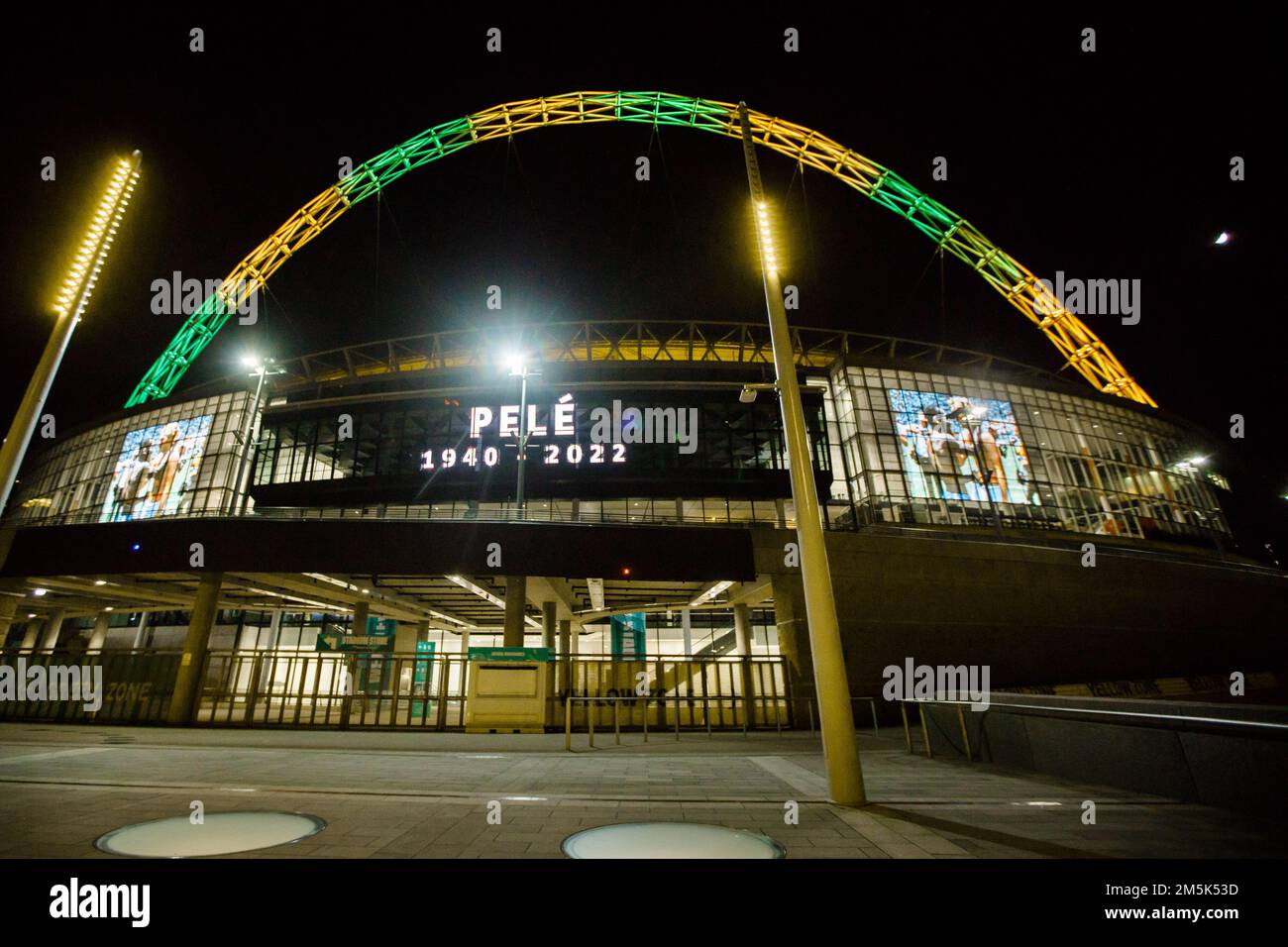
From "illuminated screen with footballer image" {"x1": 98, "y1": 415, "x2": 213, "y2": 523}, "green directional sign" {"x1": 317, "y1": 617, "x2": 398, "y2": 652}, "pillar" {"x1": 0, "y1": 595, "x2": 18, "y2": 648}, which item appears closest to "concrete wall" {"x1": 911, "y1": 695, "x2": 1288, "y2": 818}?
"green directional sign" {"x1": 317, "y1": 617, "x2": 398, "y2": 652}

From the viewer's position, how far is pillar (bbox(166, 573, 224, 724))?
49.5 ft

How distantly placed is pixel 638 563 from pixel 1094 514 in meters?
29.1

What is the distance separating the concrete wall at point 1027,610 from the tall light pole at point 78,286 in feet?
52.4

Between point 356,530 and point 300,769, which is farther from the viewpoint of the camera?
point 356,530

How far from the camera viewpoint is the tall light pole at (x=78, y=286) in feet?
25.1

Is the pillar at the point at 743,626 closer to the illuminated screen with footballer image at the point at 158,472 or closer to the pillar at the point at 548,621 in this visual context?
the pillar at the point at 548,621

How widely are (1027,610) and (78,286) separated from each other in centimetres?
2677

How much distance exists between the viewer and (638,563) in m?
16.1

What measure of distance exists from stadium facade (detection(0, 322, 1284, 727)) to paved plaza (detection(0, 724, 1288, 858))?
4.81 meters

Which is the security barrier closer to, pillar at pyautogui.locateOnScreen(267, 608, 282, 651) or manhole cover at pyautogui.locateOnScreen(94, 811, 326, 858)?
manhole cover at pyautogui.locateOnScreen(94, 811, 326, 858)

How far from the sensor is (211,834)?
4309 millimetres

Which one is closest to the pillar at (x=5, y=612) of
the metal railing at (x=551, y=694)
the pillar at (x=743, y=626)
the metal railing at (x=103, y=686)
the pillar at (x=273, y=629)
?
the metal railing at (x=103, y=686)
